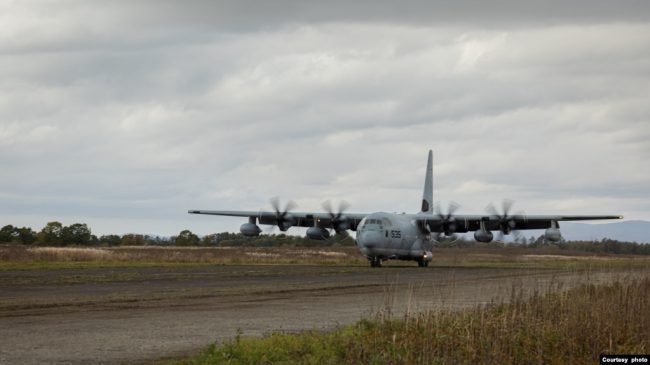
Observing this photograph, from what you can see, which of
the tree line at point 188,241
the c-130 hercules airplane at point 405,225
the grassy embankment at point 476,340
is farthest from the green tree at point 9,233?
the grassy embankment at point 476,340

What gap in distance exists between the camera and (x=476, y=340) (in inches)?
632

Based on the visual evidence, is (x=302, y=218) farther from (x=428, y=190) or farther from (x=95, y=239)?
(x=95, y=239)

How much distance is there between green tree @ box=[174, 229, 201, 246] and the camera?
4955 inches

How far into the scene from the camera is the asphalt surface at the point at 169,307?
16.1 meters

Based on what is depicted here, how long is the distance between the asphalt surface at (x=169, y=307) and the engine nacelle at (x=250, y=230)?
22591 millimetres

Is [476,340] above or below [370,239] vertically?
below

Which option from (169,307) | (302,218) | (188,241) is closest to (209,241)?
(188,241)

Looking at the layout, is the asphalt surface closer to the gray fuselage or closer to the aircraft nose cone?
the aircraft nose cone

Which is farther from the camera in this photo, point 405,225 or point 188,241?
point 188,241

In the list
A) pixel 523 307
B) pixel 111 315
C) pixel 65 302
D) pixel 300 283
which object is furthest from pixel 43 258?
pixel 523 307

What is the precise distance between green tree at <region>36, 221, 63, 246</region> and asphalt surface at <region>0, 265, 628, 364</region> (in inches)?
2977

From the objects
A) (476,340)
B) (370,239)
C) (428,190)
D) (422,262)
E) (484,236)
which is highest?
(428,190)

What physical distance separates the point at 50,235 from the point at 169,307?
96.2m

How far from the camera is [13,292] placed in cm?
2961
